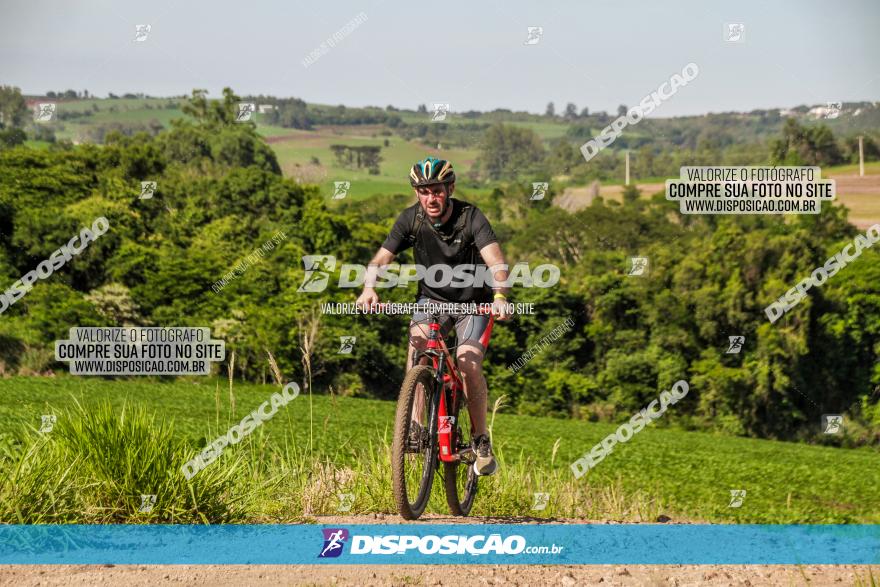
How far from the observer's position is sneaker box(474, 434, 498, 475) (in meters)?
8.28

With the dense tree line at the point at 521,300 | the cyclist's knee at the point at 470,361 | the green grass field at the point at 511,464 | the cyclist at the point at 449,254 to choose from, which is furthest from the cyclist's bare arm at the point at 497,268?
the dense tree line at the point at 521,300

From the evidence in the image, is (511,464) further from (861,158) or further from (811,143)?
(811,143)

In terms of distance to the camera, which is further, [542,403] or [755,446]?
[542,403]

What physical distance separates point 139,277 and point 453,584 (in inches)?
1696

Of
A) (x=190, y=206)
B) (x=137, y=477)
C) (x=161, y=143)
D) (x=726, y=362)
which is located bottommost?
(x=726, y=362)

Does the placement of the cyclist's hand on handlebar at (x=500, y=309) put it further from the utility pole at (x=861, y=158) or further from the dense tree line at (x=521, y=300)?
the utility pole at (x=861, y=158)

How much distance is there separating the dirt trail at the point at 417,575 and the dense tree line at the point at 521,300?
35.5 meters

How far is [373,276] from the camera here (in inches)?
323

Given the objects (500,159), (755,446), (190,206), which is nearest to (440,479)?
(755,446)

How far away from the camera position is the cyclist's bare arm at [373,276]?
26.5 ft

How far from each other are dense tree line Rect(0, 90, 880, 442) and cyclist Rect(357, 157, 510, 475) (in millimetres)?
34459

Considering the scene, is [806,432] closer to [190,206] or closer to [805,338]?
[805,338]

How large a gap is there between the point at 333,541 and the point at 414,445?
1202 mm

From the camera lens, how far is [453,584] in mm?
6559
